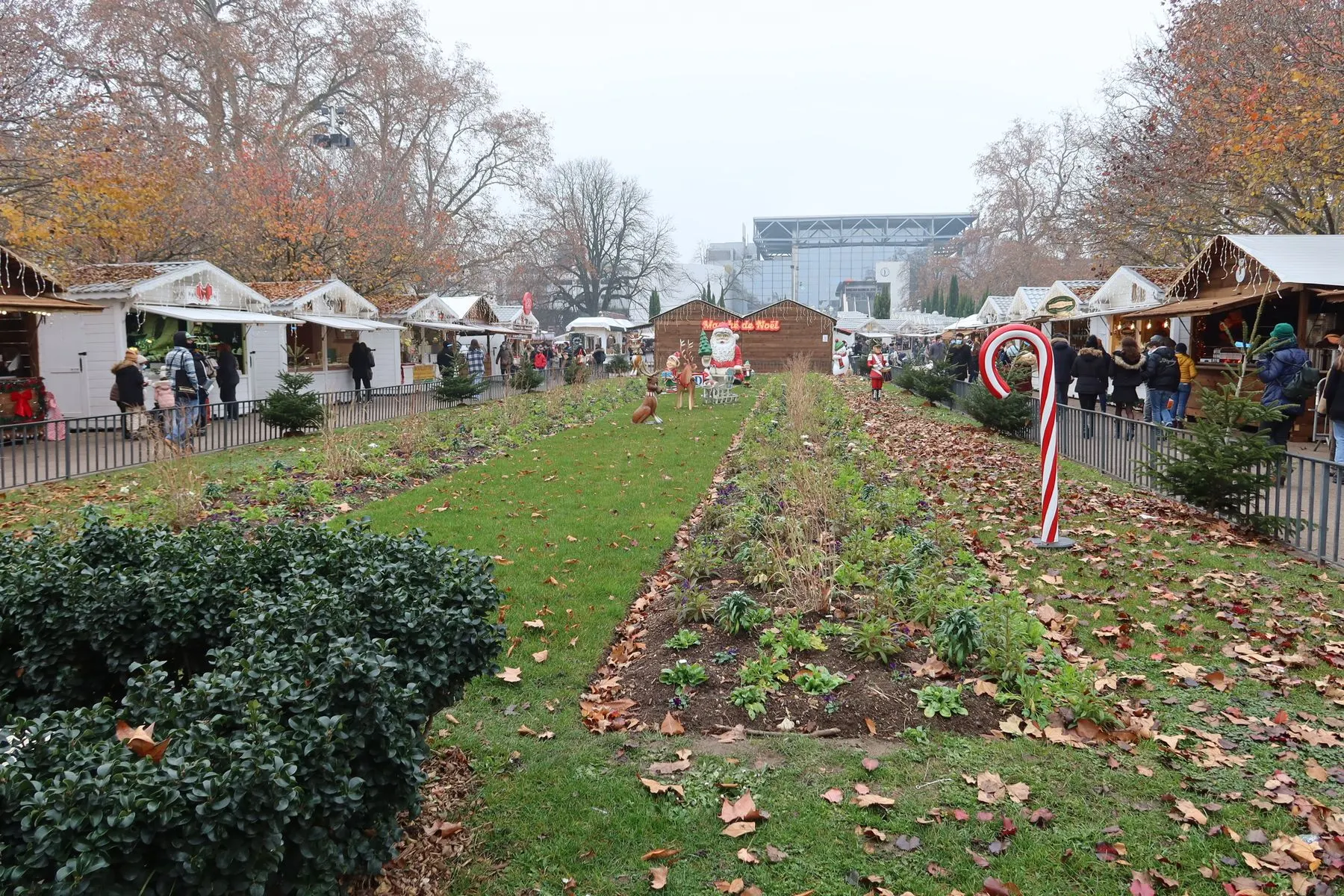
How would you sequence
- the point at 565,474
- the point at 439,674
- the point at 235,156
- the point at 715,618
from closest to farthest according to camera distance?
the point at 439,674 → the point at 715,618 → the point at 565,474 → the point at 235,156

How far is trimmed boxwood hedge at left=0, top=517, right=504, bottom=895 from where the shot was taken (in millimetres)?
2408

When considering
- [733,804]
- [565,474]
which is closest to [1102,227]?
[565,474]

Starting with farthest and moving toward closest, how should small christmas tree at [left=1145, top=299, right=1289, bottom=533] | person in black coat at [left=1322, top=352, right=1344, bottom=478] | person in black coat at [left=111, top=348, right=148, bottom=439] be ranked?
1. person in black coat at [left=111, top=348, right=148, bottom=439]
2. person in black coat at [left=1322, top=352, right=1344, bottom=478]
3. small christmas tree at [left=1145, top=299, right=1289, bottom=533]

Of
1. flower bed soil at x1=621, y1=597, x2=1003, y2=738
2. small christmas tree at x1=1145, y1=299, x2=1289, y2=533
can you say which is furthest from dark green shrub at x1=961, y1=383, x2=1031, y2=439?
flower bed soil at x1=621, y1=597, x2=1003, y2=738

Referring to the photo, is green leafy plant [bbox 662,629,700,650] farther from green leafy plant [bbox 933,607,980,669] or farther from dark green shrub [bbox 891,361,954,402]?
dark green shrub [bbox 891,361,954,402]

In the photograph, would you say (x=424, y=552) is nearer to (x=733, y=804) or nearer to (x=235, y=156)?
(x=733, y=804)

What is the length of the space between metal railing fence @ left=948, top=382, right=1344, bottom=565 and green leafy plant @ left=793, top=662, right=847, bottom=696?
466cm

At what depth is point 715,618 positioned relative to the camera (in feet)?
21.5

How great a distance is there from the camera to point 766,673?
541cm

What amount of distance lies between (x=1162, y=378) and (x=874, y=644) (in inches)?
460

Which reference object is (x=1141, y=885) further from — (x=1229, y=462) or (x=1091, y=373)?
(x=1091, y=373)

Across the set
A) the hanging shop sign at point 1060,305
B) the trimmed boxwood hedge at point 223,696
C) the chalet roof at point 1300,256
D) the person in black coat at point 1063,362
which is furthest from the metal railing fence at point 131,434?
the hanging shop sign at point 1060,305

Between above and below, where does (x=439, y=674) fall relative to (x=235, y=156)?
below

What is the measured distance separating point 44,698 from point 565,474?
30.2ft
